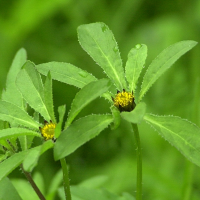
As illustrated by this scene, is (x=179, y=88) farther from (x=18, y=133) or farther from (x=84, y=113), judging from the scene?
(x=18, y=133)

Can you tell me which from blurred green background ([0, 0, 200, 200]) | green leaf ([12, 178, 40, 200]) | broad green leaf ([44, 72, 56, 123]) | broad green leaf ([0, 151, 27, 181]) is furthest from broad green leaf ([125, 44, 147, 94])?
blurred green background ([0, 0, 200, 200])

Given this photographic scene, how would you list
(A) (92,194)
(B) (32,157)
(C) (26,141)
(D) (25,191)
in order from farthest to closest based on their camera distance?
(D) (25,191), (A) (92,194), (C) (26,141), (B) (32,157)

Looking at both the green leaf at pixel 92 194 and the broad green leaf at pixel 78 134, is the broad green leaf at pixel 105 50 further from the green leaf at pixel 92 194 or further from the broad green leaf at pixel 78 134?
the green leaf at pixel 92 194

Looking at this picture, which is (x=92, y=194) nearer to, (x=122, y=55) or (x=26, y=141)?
(x=26, y=141)

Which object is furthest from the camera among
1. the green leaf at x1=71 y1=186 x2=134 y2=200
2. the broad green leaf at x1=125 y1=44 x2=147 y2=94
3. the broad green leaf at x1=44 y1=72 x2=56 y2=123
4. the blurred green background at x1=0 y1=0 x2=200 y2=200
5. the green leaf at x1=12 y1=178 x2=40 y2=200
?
the blurred green background at x1=0 y1=0 x2=200 y2=200

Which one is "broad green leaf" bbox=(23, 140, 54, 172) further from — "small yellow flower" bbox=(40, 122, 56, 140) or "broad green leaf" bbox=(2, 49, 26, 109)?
"broad green leaf" bbox=(2, 49, 26, 109)

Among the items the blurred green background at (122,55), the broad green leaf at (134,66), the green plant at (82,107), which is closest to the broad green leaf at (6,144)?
the green plant at (82,107)

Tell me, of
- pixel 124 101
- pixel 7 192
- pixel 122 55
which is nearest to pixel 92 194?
pixel 7 192
